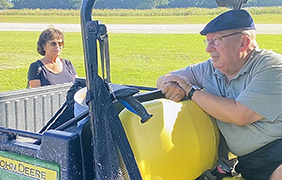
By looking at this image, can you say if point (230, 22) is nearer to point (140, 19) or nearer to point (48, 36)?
point (48, 36)

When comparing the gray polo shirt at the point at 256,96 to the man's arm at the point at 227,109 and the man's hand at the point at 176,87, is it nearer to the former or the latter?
the man's arm at the point at 227,109

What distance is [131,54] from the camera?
12.3 m

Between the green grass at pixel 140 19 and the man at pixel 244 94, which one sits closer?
the man at pixel 244 94

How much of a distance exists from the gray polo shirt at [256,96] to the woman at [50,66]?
1.97 m

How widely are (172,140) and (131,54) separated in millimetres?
10760

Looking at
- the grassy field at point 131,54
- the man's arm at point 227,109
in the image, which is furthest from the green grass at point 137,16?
the man's arm at point 227,109

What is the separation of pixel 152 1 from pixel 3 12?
27369mm

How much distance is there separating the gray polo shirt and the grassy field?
18.9ft

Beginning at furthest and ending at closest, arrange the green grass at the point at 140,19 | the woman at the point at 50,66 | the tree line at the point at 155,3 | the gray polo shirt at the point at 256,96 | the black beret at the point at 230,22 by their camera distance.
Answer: the green grass at the point at 140,19
the woman at the point at 50,66
the tree line at the point at 155,3
the black beret at the point at 230,22
the gray polo shirt at the point at 256,96

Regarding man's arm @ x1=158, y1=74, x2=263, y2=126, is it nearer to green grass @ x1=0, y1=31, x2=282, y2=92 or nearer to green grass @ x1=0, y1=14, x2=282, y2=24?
green grass @ x1=0, y1=31, x2=282, y2=92

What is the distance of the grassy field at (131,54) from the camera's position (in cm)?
869

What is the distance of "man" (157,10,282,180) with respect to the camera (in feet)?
5.74

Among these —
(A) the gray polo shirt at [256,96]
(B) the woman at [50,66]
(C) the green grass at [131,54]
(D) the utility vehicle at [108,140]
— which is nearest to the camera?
(D) the utility vehicle at [108,140]

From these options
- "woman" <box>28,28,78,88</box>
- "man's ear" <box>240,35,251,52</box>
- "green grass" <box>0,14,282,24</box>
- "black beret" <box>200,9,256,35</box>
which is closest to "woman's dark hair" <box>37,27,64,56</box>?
"woman" <box>28,28,78,88</box>
